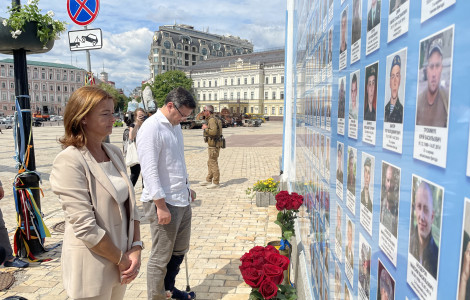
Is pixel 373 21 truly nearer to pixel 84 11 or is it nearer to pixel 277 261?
pixel 277 261

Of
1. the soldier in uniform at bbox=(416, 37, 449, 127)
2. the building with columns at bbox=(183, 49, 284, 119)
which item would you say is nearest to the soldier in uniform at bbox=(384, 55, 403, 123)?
the soldier in uniform at bbox=(416, 37, 449, 127)

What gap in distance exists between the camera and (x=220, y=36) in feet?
405

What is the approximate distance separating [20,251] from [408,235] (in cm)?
452

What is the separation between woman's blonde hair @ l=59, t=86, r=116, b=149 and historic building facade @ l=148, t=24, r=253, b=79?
103m

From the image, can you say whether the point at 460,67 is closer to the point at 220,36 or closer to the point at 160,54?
the point at 160,54

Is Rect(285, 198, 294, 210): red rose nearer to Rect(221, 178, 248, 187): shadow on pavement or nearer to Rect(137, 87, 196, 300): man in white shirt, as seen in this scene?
Rect(137, 87, 196, 300): man in white shirt

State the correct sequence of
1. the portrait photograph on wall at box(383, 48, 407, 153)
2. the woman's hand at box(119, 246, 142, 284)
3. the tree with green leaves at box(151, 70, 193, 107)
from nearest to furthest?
the portrait photograph on wall at box(383, 48, 407, 153)
the woman's hand at box(119, 246, 142, 284)
the tree with green leaves at box(151, 70, 193, 107)

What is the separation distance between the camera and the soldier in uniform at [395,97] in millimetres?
753

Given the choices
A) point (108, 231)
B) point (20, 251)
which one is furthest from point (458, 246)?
point (20, 251)

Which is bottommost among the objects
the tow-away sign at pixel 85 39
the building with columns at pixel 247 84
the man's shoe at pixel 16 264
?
the man's shoe at pixel 16 264

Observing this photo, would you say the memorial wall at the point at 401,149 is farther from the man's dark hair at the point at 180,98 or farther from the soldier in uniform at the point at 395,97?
the man's dark hair at the point at 180,98

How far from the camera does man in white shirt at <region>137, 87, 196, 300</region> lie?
2.54 meters

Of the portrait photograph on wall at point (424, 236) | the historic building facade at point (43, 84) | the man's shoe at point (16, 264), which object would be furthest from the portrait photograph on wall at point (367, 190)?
the historic building facade at point (43, 84)

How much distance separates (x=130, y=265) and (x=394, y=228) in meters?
A: 1.55
